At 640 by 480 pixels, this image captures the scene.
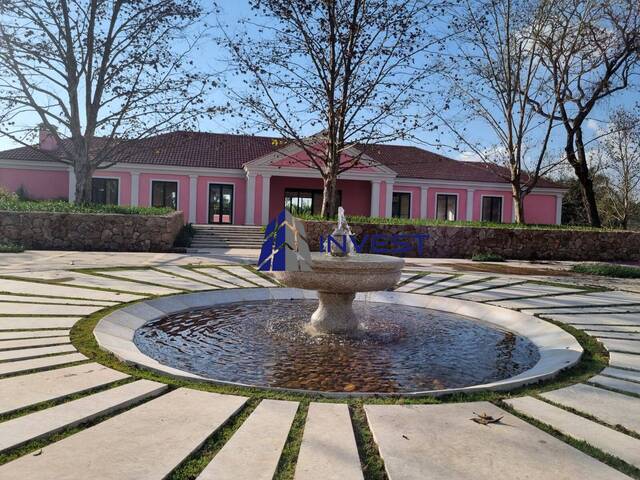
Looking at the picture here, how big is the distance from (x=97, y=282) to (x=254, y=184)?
18.0 m

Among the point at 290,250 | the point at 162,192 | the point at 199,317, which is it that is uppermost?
the point at 162,192

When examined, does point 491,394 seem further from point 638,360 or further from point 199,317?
point 199,317

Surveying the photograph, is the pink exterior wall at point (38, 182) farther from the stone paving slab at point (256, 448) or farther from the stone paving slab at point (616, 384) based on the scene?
the stone paving slab at point (616, 384)

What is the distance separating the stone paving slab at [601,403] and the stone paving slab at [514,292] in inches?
148

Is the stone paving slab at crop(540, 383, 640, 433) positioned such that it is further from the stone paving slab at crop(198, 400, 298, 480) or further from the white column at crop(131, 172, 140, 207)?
the white column at crop(131, 172, 140, 207)

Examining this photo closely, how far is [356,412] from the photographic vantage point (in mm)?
2840

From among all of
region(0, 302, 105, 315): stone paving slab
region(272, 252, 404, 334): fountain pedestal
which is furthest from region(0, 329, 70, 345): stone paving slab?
region(272, 252, 404, 334): fountain pedestal

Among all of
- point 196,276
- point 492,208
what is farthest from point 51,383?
point 492,208

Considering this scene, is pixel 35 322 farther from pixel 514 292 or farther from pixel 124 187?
pixel 124 187

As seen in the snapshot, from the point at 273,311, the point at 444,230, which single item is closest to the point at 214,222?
the point at 444,230

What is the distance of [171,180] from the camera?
25688 millimetres

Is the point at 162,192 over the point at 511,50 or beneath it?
beneath

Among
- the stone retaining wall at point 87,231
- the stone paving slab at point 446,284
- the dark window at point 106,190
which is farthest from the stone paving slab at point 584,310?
the dark window at point 106,190

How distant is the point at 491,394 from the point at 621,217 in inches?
1442
